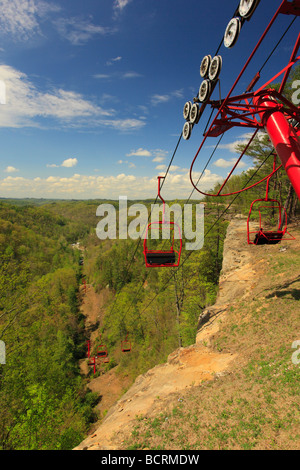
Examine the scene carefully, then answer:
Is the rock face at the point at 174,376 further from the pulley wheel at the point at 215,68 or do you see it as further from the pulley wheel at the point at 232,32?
the pulley wheel at the point at 232,32

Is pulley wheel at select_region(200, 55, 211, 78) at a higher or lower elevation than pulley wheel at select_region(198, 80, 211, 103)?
higher

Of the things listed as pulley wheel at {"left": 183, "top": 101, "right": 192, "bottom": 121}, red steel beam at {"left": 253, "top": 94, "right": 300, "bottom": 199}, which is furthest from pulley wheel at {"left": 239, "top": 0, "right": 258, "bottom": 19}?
red steel beam at {"left": 253, "top": 94, "right": 300, "bottom": 199}

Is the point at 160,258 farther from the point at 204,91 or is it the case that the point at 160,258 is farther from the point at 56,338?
the point at 56,338

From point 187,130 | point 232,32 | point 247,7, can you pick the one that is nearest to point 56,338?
point 187,130

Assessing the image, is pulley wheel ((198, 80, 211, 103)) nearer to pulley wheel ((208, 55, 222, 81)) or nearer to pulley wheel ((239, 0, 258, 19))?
pulley wheel ((208, 55, 222, 81))

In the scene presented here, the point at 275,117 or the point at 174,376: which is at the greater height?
the point at 275,117

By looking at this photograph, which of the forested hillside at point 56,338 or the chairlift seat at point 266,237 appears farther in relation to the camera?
the forested hillside at point 56,338

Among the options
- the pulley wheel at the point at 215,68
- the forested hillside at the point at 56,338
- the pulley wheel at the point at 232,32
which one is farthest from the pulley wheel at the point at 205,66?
the forested hillside at the point at 56,338
